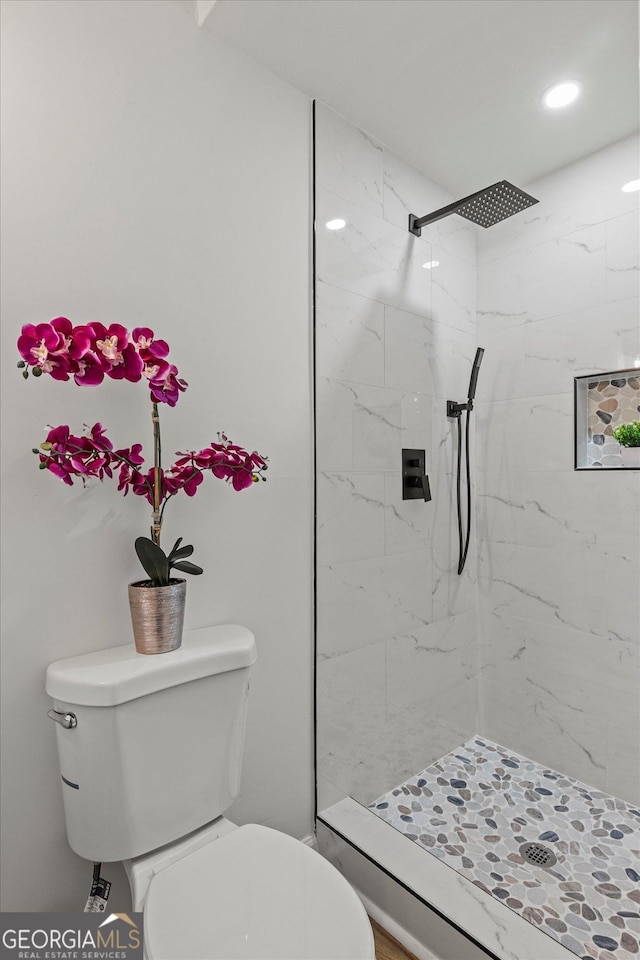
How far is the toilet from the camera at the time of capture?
3.00 feet

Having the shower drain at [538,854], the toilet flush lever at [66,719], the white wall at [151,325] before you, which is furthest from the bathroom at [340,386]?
the shower drain at [538,854]

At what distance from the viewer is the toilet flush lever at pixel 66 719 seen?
1.05 m

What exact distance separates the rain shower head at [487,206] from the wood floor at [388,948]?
2022 millimetres

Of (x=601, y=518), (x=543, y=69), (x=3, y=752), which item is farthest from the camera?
(x=601, y=518)

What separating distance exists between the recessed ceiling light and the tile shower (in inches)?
8.6

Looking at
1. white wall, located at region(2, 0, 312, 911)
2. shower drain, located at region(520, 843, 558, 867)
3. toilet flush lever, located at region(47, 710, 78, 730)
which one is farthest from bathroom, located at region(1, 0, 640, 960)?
shower drain, located at region(520, 843, 558, 867)

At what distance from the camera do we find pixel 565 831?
1.62 meters

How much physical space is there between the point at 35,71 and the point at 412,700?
196cm

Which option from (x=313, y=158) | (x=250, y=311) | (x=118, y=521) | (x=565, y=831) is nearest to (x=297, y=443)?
(x=250, y=311)

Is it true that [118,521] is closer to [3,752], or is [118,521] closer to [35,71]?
[3,752]

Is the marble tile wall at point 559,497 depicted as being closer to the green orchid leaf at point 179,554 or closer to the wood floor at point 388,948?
the wood floor at point 388,948

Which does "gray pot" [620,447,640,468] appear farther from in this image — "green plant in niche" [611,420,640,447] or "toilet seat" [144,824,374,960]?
"toilet seat" [144,824,374,960]

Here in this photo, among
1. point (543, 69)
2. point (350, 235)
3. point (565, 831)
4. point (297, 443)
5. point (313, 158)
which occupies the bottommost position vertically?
point (565, 831)

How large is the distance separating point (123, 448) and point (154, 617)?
15.1 inches
